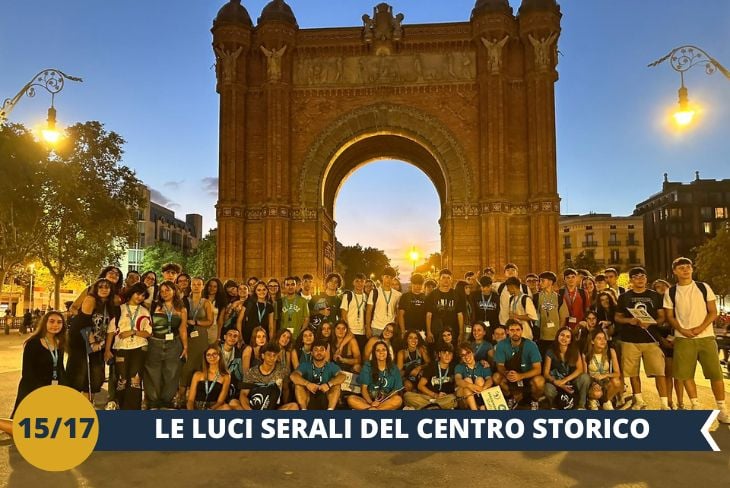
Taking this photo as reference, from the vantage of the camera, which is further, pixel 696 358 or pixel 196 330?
pixel 196 330

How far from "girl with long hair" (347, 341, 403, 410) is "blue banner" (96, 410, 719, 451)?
0.87m

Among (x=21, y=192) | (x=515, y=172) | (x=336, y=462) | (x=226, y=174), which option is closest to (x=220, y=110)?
(x=226, y=174)

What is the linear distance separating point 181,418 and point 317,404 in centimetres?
211

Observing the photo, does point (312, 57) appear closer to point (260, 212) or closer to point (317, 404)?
point (260, 212)

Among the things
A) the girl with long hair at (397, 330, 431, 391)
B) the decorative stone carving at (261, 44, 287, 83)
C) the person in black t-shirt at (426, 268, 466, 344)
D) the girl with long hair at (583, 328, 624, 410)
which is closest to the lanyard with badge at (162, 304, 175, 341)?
the girl with long hair at (397, 330, 431, 391)

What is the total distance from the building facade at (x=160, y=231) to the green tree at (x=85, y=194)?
35054mm

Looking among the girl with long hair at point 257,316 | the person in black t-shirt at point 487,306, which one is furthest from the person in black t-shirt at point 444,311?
the girl with long hair at point 257,316

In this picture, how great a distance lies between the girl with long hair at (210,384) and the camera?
25.2 ft

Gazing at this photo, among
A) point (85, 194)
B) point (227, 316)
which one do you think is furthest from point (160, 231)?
point (227, 316)

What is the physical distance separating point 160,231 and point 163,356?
74.5 meters

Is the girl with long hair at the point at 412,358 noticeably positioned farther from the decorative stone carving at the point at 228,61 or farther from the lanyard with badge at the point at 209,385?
the decorative stone carving at the point at 228,61

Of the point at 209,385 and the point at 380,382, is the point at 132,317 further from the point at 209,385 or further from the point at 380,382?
the point at 380,382

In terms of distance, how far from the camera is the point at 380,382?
7801 millimetres

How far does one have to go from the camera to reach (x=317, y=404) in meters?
7.84
